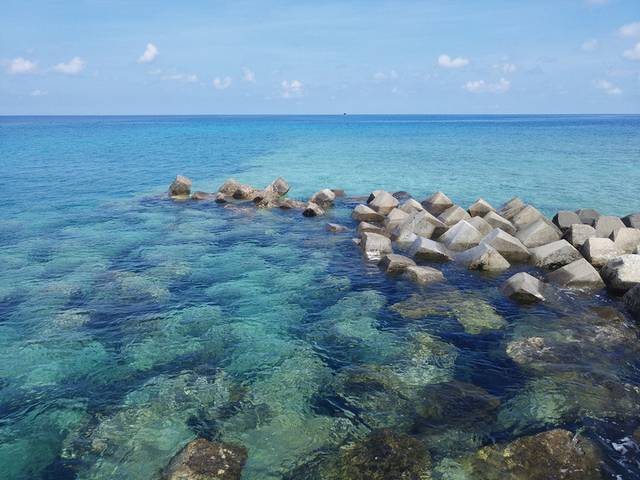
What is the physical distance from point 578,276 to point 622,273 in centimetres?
115

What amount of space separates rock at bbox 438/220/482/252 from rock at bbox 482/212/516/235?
58.2 inches

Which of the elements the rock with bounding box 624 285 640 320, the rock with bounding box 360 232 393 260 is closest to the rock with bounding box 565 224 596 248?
the rock with bounding box 624 285 640 320

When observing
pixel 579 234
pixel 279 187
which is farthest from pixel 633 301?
pixel 279 187

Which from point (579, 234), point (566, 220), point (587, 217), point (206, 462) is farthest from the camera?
point (587, 217)

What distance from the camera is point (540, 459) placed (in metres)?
7.53

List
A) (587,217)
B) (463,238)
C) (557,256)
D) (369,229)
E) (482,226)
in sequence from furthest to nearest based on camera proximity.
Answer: (369,229), (587,217), (482,226), (463,238), (557,256)

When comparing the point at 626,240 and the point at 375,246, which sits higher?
the point at 626,240

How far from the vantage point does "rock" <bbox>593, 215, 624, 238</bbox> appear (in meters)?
18.0

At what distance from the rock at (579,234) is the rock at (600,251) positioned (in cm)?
97

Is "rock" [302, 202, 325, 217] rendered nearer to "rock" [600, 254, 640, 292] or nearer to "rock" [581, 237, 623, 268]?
"rock" [581, 237, 623, 268]

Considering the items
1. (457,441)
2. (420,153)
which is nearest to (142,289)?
(457,441)

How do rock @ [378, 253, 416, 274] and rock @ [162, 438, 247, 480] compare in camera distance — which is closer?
rock @ [162, 438, 247, 480]

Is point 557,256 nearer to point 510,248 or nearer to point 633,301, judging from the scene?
point 510,248

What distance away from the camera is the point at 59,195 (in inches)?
1270
